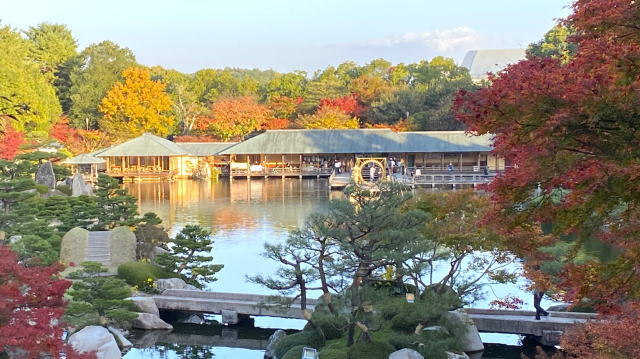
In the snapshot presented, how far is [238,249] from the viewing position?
66.6 feet

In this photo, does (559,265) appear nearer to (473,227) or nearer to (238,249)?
(473,227)

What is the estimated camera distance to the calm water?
12875 mm

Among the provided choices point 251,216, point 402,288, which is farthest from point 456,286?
point 251,216

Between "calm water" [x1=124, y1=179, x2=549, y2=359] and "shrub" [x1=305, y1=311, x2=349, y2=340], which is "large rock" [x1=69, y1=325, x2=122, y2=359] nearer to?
"calm water" [x1=124, y1=179, x2=549, y2=359]

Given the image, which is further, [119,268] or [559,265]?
[119,268]

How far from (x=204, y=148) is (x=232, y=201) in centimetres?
1550

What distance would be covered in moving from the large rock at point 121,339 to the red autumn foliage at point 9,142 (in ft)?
59.6

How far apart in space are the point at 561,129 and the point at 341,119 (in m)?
45.1

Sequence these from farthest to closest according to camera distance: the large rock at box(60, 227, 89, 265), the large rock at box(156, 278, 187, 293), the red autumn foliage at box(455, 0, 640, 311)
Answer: the large rock at box(60, 227, 89, 265)
the large rock at box(156, 278, 187, 293)
the red autumn foliage at box(455, 0, 640, 311)

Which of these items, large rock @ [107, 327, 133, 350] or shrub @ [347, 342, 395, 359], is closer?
shrub @ [347, 342, 395, 359]

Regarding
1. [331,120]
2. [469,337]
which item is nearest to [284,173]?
[331,120]

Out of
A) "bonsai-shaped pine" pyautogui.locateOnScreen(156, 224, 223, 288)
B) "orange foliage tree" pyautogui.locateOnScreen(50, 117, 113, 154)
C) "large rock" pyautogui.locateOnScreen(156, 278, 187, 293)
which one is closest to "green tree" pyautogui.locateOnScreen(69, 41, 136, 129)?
"orange foliage tree" pyautogui.locateOnScreen(50, 117, 113, 154)

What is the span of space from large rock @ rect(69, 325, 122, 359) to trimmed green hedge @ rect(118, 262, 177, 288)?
359 centimetres

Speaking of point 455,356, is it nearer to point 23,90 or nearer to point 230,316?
point 230,316
